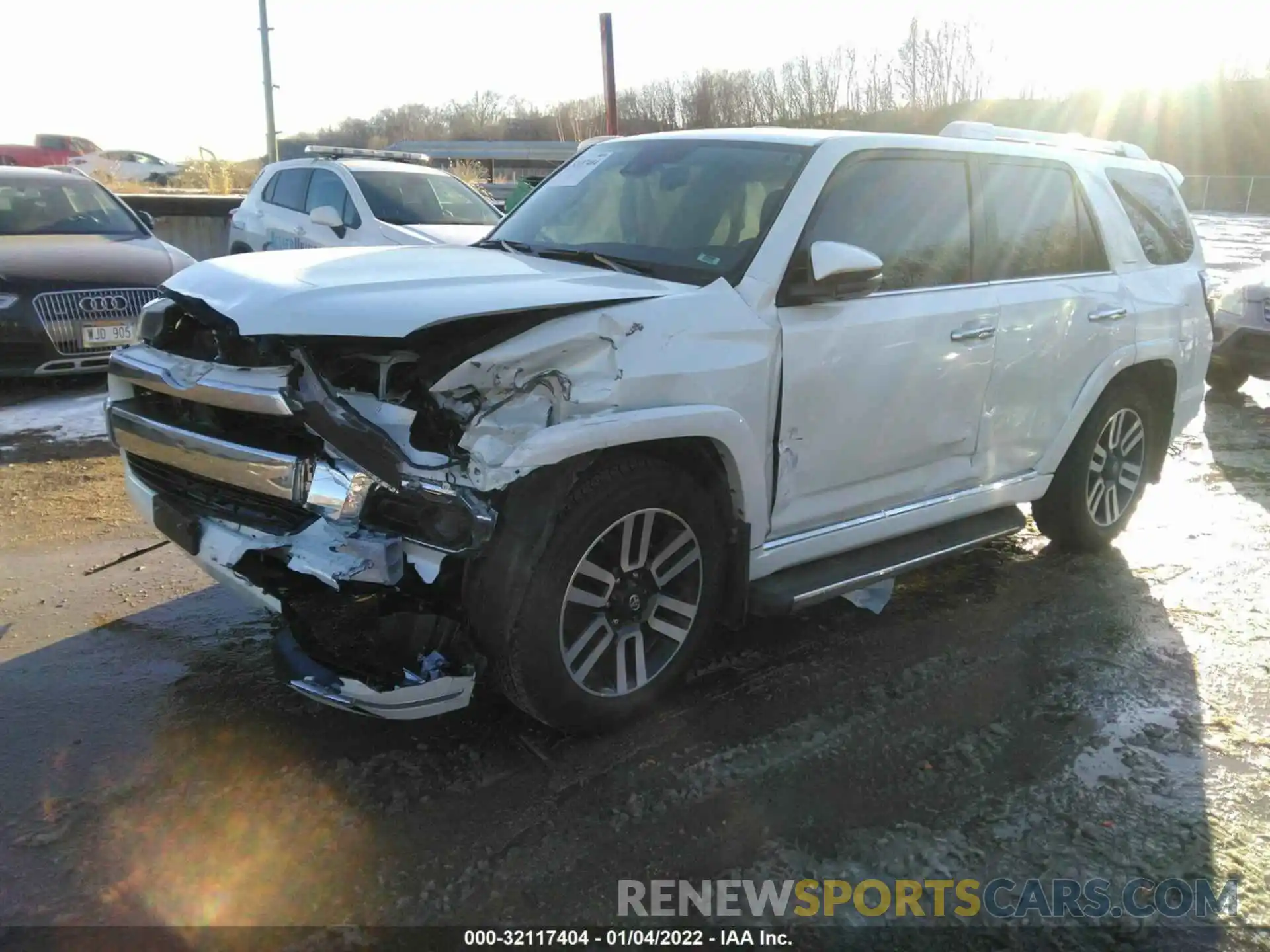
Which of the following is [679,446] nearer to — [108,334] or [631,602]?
[631,602]

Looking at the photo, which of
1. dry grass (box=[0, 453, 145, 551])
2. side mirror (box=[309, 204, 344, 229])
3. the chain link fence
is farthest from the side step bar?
the chain link fence

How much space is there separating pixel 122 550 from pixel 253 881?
273cm

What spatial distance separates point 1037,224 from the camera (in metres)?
4.56

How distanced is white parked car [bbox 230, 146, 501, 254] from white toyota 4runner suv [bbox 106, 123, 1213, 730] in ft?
17.0

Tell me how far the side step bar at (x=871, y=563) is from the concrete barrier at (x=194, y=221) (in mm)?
12562

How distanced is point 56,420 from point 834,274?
6004 millimetres

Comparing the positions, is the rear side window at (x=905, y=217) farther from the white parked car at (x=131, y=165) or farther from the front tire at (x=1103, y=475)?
the white parked car at (x=131, y=165)

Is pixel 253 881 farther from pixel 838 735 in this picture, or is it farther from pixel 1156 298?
pixel 1156 298

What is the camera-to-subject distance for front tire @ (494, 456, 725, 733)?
292cm

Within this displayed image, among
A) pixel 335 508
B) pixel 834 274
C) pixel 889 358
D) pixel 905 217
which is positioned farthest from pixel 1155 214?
pixel 335 508

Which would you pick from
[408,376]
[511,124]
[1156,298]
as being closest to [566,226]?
[408,376]

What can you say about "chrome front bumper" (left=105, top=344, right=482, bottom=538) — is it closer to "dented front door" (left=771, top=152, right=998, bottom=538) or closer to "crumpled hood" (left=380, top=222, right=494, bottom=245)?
"dented front door" (left=771, top=152, right=998, bottom=538)

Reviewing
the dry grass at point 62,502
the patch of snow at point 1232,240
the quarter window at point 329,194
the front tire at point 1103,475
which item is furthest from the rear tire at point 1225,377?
the dry grass at point 62,502

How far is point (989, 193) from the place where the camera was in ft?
14.3
